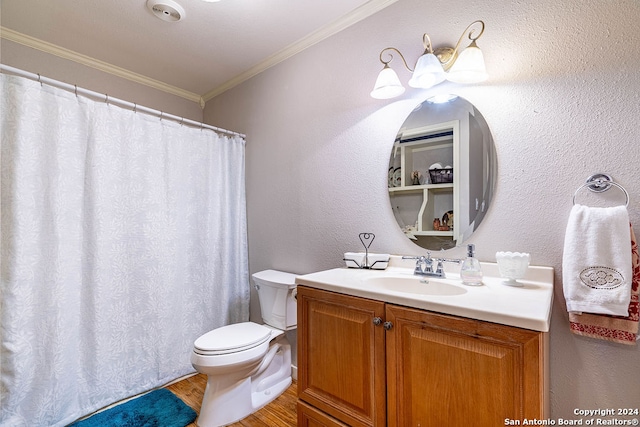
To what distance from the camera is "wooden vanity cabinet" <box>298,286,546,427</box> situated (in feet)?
2.53

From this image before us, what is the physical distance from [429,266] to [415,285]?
4.7 inches

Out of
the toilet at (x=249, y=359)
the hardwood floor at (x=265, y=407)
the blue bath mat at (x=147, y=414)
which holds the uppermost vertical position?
the toilet at (x=249, y=359)

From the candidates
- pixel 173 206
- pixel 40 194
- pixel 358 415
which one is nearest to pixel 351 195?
pixel 358 415

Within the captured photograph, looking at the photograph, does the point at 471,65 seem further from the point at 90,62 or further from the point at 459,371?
the point at 90,62

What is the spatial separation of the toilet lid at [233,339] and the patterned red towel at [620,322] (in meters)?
1.45

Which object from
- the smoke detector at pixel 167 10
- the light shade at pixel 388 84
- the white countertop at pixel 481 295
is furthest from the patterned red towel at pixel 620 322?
the smoke detector at pixel 167 10

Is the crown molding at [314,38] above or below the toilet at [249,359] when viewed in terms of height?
above

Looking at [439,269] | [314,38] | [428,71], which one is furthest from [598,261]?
[314,38]

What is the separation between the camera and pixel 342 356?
114 centimetres

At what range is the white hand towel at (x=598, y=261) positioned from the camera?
3.06 feet

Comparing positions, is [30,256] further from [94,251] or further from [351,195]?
[351,195]

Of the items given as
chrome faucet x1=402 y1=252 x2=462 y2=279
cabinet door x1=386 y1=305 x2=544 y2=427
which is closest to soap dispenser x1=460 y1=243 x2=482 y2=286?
chrome faucet x1=402 y1=252 x2=462 y2=279

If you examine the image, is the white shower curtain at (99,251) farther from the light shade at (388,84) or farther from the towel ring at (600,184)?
the towel ring at (600,184)

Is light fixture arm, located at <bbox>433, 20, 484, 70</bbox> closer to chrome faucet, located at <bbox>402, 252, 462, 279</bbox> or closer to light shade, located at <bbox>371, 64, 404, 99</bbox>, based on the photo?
light shade, located at <bbox>371, 64, 404, 99</bbox>
